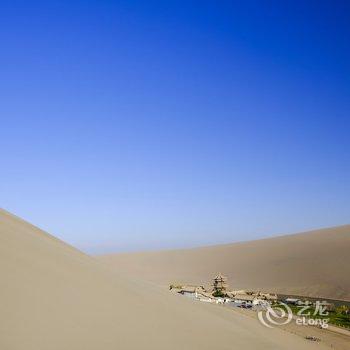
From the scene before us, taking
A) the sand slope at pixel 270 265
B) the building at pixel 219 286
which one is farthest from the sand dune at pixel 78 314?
the sand slope at pixel 270 265

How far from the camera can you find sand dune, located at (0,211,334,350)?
4234 millimetres

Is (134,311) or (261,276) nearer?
(134,311)

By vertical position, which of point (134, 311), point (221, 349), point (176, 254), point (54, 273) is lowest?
point (221, 349)

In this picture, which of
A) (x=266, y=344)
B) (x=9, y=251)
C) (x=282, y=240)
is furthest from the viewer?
(x=282, y=240)

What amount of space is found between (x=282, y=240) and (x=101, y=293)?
7175 centimetres

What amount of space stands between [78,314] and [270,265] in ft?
165

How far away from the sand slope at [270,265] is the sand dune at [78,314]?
3042cm

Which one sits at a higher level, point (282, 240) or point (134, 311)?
point (282, 240)

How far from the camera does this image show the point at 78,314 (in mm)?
5023

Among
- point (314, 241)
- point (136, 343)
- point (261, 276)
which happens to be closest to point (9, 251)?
point (136, 343)

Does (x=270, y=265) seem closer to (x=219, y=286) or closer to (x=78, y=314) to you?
(x=219, y=286)

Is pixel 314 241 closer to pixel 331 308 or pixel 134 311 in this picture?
pixel 331 308

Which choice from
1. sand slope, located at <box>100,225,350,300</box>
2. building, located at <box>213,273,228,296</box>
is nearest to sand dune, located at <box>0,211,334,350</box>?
building, located at <box>213,273,228,296</box>

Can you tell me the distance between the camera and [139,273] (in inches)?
2456
